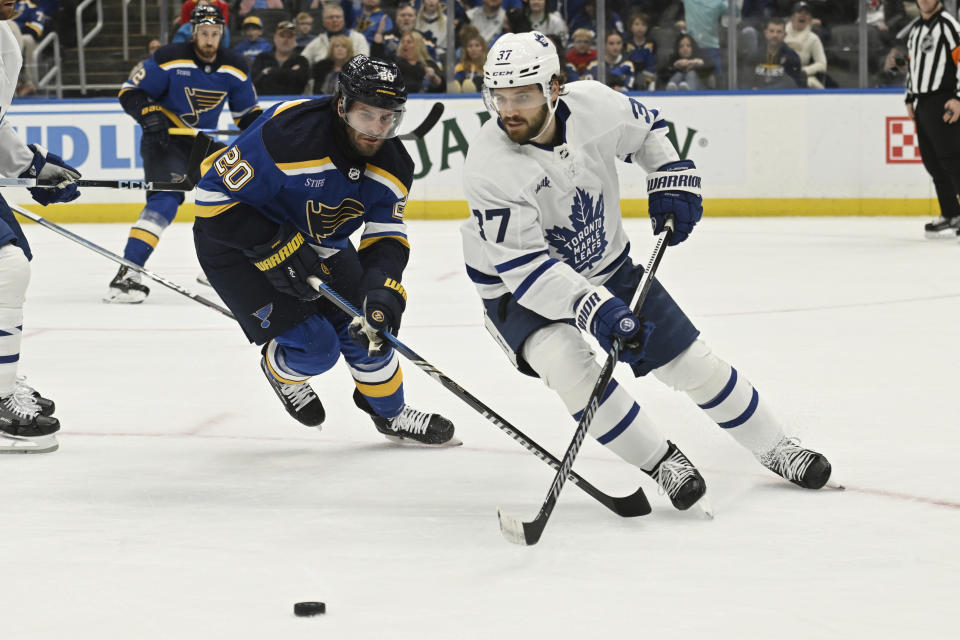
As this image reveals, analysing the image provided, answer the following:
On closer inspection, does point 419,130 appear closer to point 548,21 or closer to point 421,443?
point 421,443

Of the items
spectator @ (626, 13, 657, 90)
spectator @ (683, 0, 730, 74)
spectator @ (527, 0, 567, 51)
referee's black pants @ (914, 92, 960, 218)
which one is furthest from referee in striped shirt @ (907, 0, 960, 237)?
spectator @ (527, 0, 567, 51)

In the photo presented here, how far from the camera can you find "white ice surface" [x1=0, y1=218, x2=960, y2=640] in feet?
5.68

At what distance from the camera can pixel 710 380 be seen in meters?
2.38

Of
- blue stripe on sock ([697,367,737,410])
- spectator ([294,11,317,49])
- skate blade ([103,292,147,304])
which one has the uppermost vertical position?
spectator ([294,11,317,49])

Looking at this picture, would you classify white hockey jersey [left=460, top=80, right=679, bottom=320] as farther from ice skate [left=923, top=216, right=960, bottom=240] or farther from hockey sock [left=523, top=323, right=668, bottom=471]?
ice skate [left=923, top=216, right=960, bottom=240]

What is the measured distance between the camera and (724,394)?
2.39m

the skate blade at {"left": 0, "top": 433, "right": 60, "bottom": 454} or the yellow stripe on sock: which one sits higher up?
the yellow stripe on sock

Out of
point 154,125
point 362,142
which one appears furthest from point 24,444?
point 154,125

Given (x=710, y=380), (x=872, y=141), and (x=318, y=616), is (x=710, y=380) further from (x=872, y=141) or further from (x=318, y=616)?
(x=872, y=141)

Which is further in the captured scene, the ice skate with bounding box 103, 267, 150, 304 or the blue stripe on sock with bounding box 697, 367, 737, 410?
the ice skate with bounding box 103, 267, 150, 304

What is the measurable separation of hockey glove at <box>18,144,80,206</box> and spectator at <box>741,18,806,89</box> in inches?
237

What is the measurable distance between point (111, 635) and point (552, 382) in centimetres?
95

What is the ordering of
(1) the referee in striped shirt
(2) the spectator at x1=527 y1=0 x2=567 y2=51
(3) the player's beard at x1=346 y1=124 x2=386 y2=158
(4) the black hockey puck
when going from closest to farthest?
(4) the black hockey puck < (3) the player's beard at x1=346 y1=124 x2=386 y2=158 < (1) the referee in striped shirt < (2) the spectator at x1=527 y1=0 x2=567 y2=51

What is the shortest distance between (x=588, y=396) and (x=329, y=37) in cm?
701
